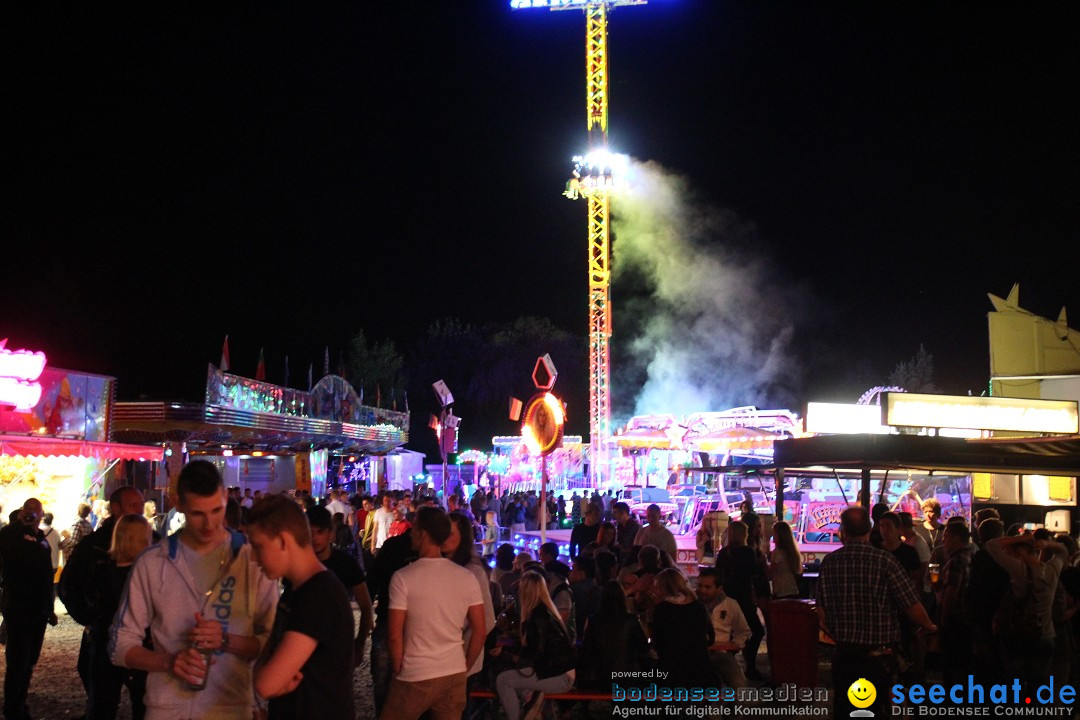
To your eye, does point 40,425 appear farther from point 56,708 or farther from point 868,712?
point 868,712

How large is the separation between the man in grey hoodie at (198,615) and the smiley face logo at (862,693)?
3809 mm

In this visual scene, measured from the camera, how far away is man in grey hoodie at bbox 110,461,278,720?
3619 mm

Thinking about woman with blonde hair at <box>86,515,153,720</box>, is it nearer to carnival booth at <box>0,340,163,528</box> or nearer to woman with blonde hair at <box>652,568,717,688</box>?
woman with blonde hair at <box>652,568,717,688</box>

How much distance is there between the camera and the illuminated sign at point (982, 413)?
1491 centimetres

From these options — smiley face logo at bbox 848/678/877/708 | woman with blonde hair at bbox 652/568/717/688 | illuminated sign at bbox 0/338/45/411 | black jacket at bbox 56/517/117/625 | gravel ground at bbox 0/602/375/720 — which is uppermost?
illuminated sign at bbox 0/338/45/411

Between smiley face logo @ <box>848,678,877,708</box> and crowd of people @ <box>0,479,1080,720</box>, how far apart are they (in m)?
0.06

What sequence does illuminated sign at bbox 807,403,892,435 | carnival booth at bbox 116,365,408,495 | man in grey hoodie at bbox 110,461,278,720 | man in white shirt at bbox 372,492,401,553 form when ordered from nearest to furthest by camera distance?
man in grey hoodie at bbox 110,461,278,720, man in white shirt at bbox 372,492,401,553, illuminated sign at bbox 807,403,892,435, carnival booth at bbox 116,365,408,495

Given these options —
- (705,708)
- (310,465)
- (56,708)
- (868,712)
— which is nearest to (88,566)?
(56,708)

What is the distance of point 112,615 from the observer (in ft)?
19.2

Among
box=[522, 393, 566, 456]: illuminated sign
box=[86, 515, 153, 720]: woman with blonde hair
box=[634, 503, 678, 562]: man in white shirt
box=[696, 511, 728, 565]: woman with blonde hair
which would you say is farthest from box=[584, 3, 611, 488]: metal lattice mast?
box=[86, 515, 153, 720]: woman with blonde hair

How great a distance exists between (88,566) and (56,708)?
273 centimetres

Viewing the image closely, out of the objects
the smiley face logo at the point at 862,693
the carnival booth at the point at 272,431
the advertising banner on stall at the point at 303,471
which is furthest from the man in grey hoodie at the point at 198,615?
the advertising banner on stall at the point at 303,471

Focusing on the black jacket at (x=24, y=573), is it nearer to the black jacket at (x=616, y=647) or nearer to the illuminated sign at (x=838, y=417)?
the black jacket at (x=616, y=647)

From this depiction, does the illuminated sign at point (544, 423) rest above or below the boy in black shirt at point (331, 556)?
above
